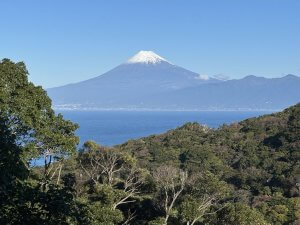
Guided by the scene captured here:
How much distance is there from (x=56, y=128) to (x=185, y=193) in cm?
672

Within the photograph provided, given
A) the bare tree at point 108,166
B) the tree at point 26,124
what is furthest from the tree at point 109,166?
the tree at point 26,124

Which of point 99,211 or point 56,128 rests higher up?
point 56,128

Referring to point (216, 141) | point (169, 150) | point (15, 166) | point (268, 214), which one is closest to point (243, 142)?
point (216, 141)

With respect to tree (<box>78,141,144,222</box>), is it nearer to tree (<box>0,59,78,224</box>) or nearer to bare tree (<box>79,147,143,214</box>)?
bare tree (<box>79,147,143,214</box>)

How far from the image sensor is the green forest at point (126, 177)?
275 inches

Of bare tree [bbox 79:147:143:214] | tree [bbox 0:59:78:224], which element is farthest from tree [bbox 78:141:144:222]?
tree [bbox 0:59:78:224]

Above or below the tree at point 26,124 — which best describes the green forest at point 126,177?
below

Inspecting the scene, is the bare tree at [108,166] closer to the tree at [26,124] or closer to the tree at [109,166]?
the tree at [109,166]

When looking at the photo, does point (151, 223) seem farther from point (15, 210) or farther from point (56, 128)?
point (15, 210)

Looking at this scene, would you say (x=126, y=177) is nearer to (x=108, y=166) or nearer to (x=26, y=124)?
(x=108, y=166)

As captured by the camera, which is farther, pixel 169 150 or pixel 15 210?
pixel 169 150

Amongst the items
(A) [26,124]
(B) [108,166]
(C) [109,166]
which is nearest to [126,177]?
(C) [109,166]

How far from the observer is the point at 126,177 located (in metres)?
25.1

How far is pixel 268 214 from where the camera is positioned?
2353 centimetres
